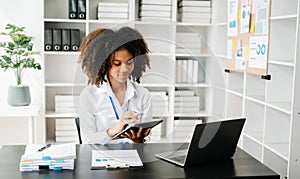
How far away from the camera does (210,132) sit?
175cm

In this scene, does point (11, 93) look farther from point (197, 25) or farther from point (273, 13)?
point (273, 13)

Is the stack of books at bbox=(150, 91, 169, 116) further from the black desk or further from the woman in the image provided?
the black desk

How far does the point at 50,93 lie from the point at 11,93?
543 mm

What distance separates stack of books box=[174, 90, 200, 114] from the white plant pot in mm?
2336

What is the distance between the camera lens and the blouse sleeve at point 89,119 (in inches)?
68.2

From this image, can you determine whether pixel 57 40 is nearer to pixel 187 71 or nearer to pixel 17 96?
pixel 17 96

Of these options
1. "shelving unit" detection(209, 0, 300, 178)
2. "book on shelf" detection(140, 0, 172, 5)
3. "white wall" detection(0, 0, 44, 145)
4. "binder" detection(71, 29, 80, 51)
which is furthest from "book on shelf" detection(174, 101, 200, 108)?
"white wall" detection(0, 0, 44, 145)

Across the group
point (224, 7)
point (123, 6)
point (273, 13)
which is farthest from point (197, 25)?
point (273, 13)

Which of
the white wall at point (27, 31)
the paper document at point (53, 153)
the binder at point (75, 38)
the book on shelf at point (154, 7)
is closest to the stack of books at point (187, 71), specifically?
the paper document at point (53, 153)

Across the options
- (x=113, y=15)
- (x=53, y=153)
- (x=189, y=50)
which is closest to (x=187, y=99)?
(x=189, y=50)

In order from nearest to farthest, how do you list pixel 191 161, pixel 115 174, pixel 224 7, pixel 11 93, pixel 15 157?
1. pixel 115 174
2. pixel 191 161
3. pixel 15 157
4. pixel 11 93
5. pixel 224 7

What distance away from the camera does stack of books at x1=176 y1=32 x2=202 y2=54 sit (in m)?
1.72

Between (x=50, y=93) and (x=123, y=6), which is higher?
(x=123, y=6)

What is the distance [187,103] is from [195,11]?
2.39m
